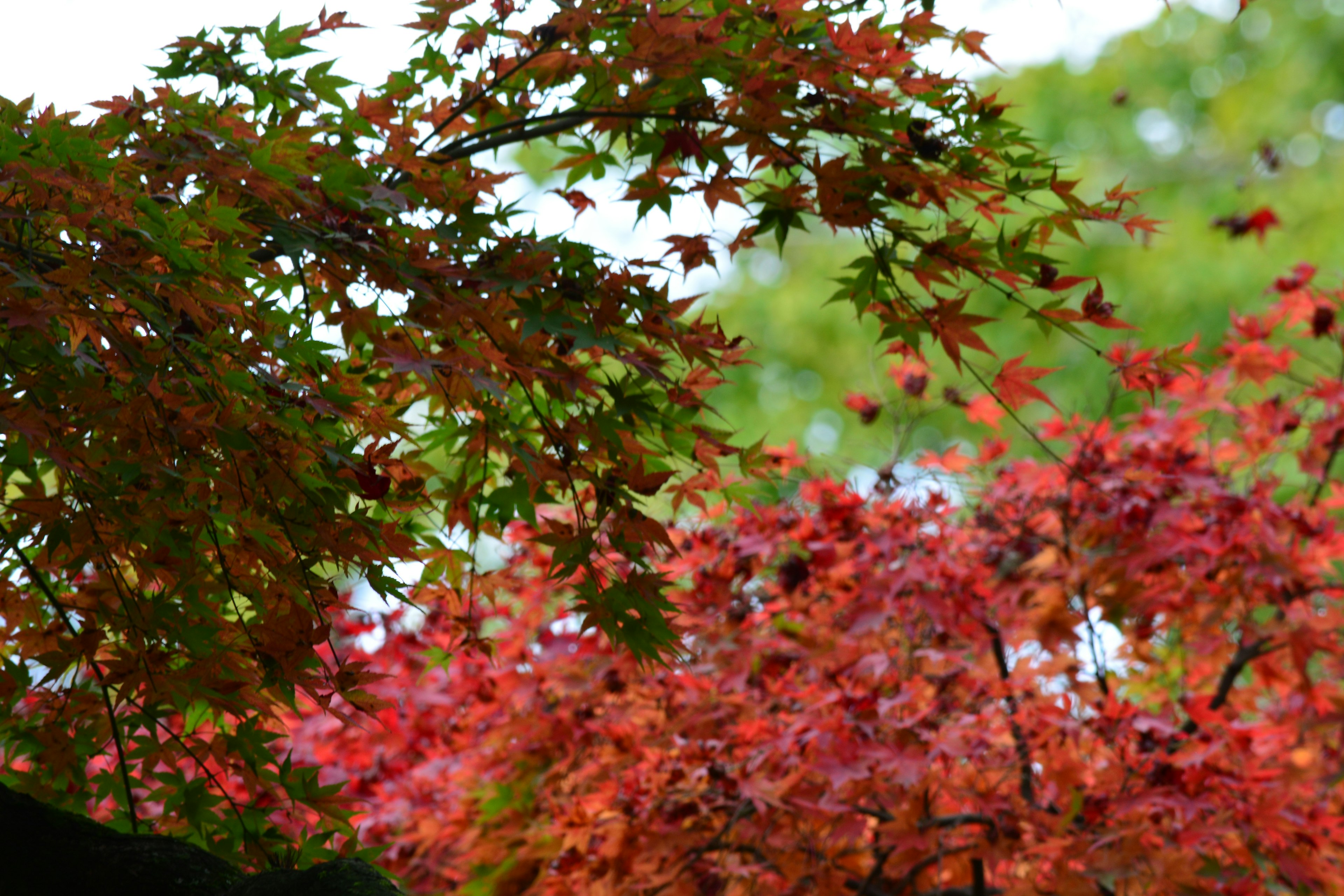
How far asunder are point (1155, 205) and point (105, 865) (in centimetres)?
866

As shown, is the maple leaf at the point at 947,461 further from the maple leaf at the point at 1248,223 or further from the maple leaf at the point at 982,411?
the maple leaf at the point at 1248,223

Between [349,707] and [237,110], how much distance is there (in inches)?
81.6

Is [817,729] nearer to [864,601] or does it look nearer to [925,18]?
[864,601]

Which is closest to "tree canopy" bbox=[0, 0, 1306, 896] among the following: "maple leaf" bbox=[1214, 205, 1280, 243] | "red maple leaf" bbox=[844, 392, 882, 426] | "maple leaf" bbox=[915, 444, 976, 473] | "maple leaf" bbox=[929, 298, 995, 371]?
"maple leaf" bbox=[929, 298, 995, 371]

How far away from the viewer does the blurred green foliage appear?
7.73m

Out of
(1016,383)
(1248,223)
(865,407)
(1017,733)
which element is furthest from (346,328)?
(1248,223)

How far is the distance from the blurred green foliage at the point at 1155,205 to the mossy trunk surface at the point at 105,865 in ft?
20.3

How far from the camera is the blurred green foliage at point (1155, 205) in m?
7.73

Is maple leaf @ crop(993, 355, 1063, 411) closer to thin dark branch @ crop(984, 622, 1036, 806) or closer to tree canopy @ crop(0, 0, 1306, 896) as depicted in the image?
tree canopy @ crop(0, 0, 1306, 896)

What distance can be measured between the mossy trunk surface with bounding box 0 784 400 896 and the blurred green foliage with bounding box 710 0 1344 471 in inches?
244

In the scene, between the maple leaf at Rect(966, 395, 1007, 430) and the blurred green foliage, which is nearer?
the maple leaf at Rect(966, 395, 1007, 430)

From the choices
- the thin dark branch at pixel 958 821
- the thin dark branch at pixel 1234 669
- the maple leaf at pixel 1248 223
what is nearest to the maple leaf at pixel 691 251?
the thin dark branch at pixel 958 821

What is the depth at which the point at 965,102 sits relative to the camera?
2068mm

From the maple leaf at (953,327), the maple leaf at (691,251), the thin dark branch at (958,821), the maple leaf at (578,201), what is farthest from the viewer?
the thin dark branch at (958,821)
